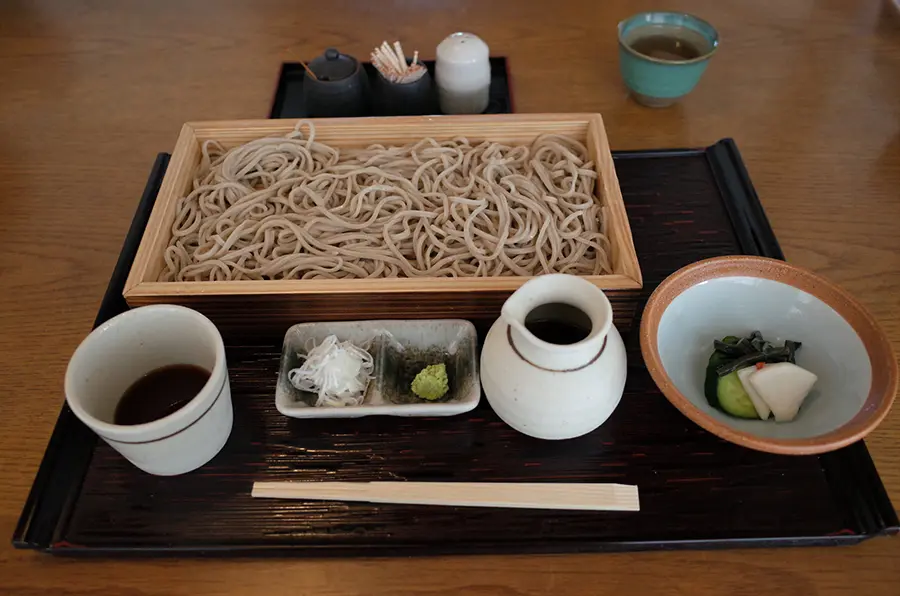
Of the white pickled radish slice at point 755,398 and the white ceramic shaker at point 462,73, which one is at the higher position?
the white ceramic shaker at point 462,73

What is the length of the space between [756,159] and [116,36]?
68.7 inches

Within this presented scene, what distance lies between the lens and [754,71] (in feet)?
5.39

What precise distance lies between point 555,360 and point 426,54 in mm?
1180

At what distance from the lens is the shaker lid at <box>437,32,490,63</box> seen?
136 cm

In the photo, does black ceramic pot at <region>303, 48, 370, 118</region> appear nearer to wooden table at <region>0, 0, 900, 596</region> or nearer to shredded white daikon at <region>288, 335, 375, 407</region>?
wooden table at <region>0, 0, 900, 596</region>

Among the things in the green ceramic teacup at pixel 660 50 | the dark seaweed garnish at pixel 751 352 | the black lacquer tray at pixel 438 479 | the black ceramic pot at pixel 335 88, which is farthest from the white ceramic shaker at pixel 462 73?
the dark seaweed garnish at pixel 751 352

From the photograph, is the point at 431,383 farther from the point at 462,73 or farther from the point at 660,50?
the point at 660,50

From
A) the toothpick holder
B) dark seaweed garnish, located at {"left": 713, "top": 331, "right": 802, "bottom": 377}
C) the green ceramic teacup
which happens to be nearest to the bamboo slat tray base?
dark seaweed garnish, located at {"left": 713, "top": 331, "right": 802, "bottom": 377}

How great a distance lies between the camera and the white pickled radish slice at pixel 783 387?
2.86 ft

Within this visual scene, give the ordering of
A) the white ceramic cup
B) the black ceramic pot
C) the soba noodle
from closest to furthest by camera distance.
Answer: the white ceramic cup → the soba noodle → the black ceramic pot

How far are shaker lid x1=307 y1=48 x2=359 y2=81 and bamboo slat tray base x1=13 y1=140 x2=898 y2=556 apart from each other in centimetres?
67

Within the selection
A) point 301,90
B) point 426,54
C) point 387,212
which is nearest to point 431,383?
point 387,212

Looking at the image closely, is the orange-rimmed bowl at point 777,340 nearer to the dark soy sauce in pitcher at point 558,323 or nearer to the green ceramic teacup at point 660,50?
the dark soy sauce in pitcher at point 558,323

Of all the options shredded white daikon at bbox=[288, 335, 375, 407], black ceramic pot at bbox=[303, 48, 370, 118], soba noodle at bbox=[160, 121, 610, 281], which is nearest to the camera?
shredded white daikon at bbox=[288, 335, 375, 407]
